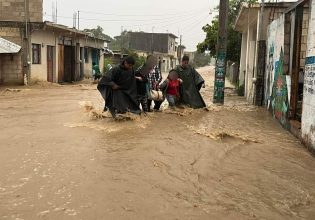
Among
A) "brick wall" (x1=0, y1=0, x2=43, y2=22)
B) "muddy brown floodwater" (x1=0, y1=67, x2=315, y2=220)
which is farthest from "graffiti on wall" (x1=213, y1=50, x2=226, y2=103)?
"brick wall" (x1=0, y1=0, x2=43, y2=22)

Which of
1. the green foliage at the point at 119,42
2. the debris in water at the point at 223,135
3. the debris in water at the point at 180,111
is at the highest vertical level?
the green foliage at the point at 119,42

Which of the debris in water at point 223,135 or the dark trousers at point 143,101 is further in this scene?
the dark trousers at point 143,101

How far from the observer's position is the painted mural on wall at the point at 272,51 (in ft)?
36.3

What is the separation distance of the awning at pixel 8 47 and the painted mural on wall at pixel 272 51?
37.7 feet

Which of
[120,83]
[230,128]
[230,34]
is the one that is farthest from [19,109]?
[230,34]

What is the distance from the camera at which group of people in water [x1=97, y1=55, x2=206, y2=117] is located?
10.1m

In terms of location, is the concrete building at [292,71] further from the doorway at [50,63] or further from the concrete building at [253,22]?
the doorway at [50,63]

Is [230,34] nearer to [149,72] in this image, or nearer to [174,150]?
[149,72]

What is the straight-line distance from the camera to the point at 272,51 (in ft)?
40.9

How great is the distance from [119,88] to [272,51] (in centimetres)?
472

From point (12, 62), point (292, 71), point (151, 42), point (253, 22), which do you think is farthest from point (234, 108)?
point (151, 42)

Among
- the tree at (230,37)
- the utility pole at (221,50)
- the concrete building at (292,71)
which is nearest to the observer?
the concrete building at (292,71)

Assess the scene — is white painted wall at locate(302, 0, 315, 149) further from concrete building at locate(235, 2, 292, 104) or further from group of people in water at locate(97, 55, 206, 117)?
concrete building at locate(235, 2, 292, 104)

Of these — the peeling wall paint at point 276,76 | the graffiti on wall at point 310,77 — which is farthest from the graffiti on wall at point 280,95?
the graffiti on wall at point 310,77
